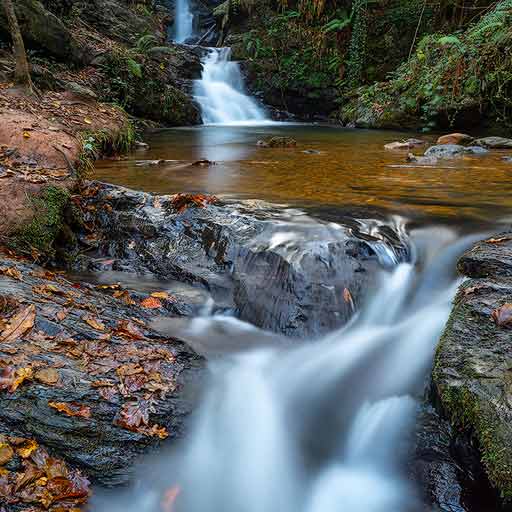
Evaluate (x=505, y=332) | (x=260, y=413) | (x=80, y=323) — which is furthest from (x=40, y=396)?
(x=505, y=332)

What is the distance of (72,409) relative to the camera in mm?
1964

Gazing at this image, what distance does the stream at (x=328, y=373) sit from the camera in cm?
214

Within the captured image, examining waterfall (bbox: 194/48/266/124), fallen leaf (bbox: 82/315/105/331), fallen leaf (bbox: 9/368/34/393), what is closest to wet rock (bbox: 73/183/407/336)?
fallen leaf (bbox: 82/315/105/331)

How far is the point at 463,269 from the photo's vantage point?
3.25m

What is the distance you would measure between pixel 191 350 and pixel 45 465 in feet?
3.64

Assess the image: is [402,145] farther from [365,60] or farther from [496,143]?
[365,60]

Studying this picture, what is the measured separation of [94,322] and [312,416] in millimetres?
1323

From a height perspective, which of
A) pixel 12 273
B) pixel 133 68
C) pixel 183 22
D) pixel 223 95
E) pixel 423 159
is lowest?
pixel 12 273

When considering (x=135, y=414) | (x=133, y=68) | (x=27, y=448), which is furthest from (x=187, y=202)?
(x=133, y=68)

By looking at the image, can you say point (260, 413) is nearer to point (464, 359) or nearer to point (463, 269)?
point (464, 359)

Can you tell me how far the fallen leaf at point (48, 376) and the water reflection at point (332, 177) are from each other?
9.71 feet

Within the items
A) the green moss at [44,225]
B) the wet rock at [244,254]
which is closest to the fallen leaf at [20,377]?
the wet rock at [244,254]

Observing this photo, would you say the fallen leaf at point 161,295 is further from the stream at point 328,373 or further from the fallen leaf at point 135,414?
the fallen leaf at point 135,414

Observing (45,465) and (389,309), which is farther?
(389,309)
